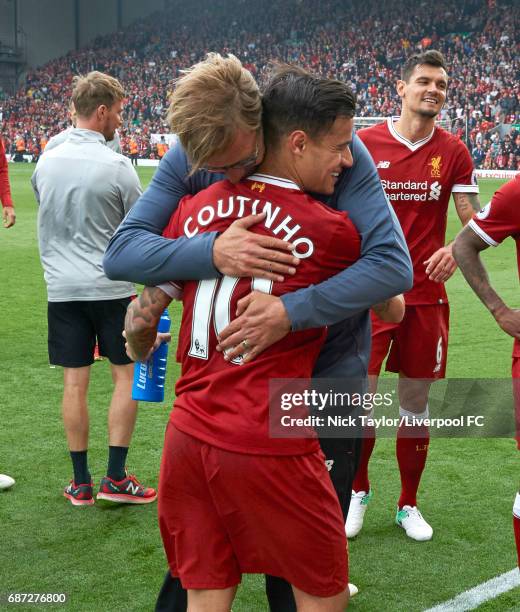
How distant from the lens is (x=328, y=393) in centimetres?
244

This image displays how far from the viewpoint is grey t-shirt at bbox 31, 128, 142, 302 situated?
433cm

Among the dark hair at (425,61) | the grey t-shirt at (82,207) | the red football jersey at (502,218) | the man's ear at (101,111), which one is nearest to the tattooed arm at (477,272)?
the red football jersey at (502,218)

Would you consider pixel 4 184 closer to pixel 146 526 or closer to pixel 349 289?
pixel 146 526

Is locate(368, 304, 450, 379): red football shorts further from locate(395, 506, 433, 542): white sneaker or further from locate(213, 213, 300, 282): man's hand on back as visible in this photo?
locate(213, 213, 300, 282): man's hand on back

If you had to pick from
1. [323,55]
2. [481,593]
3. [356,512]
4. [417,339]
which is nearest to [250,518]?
[481,593]

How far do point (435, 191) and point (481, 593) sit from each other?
190 centimetres

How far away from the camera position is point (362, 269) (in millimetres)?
2061

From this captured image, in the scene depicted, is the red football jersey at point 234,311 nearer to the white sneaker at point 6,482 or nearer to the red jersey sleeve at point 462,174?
the red jersey sleeve at point 462,174

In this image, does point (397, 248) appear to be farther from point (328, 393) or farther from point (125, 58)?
point (125, 58)

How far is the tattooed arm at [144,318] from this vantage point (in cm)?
224

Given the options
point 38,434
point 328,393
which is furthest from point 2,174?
point 328,393

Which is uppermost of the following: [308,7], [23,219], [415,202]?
[308,7]

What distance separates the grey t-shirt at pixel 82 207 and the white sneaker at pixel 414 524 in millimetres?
1761

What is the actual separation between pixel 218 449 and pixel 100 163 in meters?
2.62
